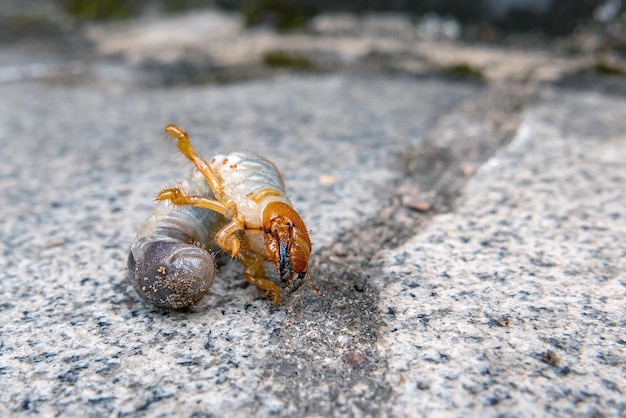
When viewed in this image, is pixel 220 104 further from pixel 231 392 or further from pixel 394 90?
pixel 231 392

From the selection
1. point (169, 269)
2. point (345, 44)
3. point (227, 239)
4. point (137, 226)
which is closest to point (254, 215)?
point (227, 239)

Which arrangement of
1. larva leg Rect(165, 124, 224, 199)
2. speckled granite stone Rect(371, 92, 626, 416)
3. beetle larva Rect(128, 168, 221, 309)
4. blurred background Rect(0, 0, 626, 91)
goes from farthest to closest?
blurred background Rect(0, 0, 626, 91) → larva leg Rect(165, 124, 224, 199) → beetle larva Rect(128, 168, 221, 309) → speckled granite stone Rect(371, 92, 626, 416)

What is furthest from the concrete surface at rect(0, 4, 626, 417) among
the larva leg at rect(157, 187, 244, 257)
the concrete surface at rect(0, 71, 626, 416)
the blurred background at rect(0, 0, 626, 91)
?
the blurred background at rect(0, 0, 626, 91)

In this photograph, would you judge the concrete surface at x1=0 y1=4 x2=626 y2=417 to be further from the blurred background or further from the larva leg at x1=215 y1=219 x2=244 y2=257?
the blurred background

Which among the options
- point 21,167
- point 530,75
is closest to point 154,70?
point 21,167

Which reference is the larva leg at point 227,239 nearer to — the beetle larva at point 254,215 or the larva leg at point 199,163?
the beetle larva at point 254,215

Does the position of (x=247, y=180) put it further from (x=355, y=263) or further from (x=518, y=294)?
(x=518, y=294)
